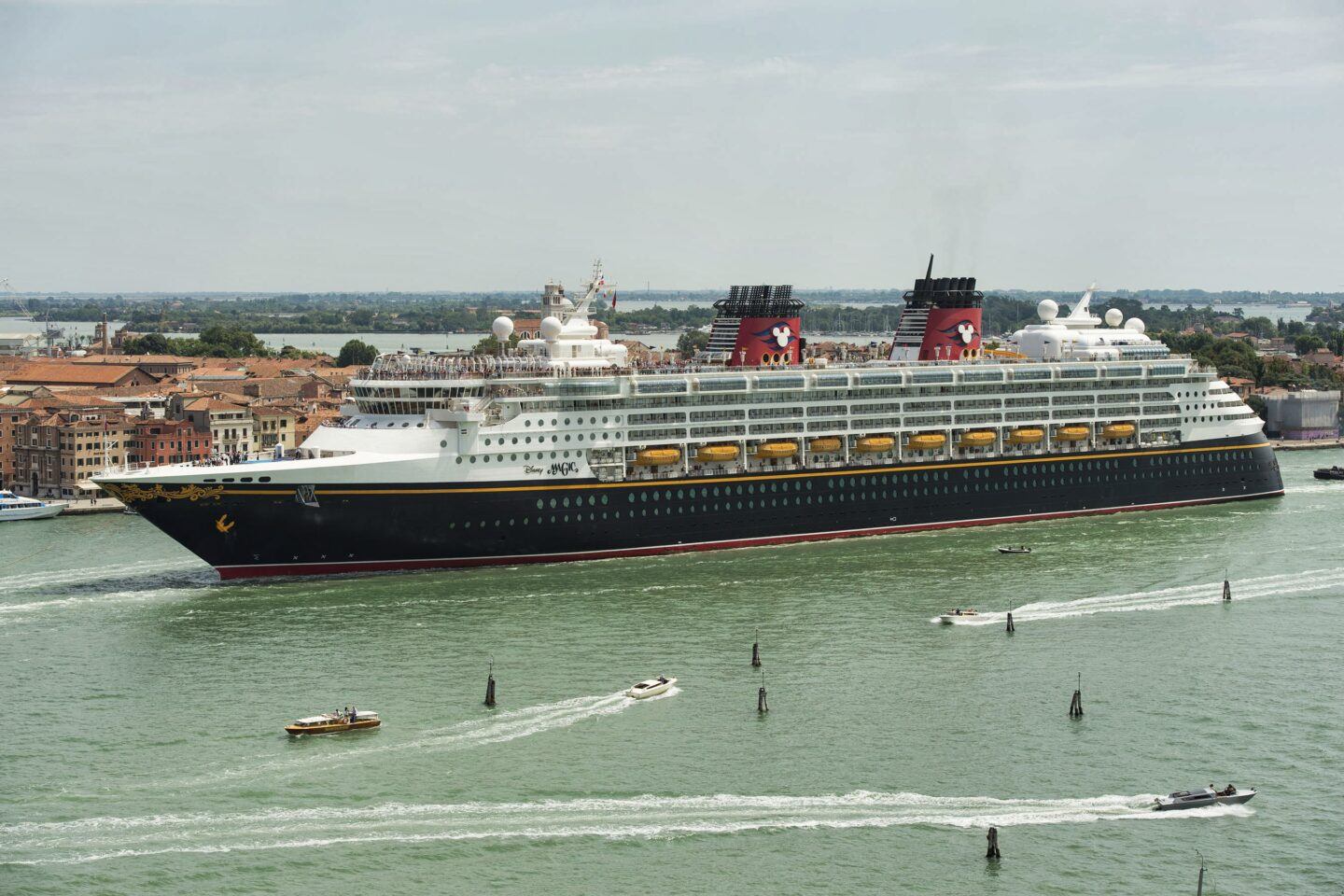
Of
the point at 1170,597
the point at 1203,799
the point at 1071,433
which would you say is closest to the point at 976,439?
the point at 1071,433

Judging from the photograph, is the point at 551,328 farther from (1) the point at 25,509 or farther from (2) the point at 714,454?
(1) the point at 25,509

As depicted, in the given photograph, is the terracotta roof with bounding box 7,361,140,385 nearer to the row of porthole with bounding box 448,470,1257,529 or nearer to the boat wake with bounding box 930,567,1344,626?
the row of porthole with bounding box 448,470,1257,529

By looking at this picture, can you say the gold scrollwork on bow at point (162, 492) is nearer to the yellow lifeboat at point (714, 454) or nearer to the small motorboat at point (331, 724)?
the small motorboat at point (331, 724)

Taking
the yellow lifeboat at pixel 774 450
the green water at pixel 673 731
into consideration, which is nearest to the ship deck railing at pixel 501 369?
the yellow lifeboat at pixel 774 450

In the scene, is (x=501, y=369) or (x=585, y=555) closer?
(x=585, y=555)

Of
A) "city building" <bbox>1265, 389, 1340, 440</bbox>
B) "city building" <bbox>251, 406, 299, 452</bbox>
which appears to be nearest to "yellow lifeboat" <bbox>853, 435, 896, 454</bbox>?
"city building" <bbox>251, 406, 299, 452</bbox>
